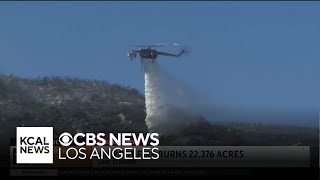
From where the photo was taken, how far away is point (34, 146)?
234ft

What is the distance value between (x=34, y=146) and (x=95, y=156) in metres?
7.23

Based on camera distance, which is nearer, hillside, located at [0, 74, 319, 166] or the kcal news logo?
the kcal news logo

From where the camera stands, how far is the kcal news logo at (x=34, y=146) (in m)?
70.8

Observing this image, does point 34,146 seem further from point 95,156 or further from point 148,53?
point 148,53

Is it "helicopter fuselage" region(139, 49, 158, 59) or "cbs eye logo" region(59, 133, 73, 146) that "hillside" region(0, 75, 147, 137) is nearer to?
"helicopter fuselage" region(139, 49, 158, 59)

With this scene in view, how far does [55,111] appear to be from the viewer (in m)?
127

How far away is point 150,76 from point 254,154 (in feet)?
111

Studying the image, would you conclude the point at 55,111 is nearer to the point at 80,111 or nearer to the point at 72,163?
the point at 80,111

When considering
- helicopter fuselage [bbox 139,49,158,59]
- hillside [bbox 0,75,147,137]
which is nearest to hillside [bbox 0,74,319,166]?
hillside [bbox 0,75,147,137]

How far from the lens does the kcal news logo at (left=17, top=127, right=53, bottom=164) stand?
232ft

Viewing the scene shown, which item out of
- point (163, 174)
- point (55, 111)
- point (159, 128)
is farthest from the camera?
point (55, 111)

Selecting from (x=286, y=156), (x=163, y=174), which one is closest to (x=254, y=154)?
(x=286, y=156)

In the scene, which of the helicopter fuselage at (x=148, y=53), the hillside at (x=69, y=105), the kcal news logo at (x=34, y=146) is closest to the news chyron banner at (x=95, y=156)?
the kcal news logo at (x=34, y=146)

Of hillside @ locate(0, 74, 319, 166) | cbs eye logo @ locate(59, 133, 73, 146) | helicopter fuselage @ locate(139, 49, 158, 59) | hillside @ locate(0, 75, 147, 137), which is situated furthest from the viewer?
hillside @ locate(0, 75, 147, 137)
